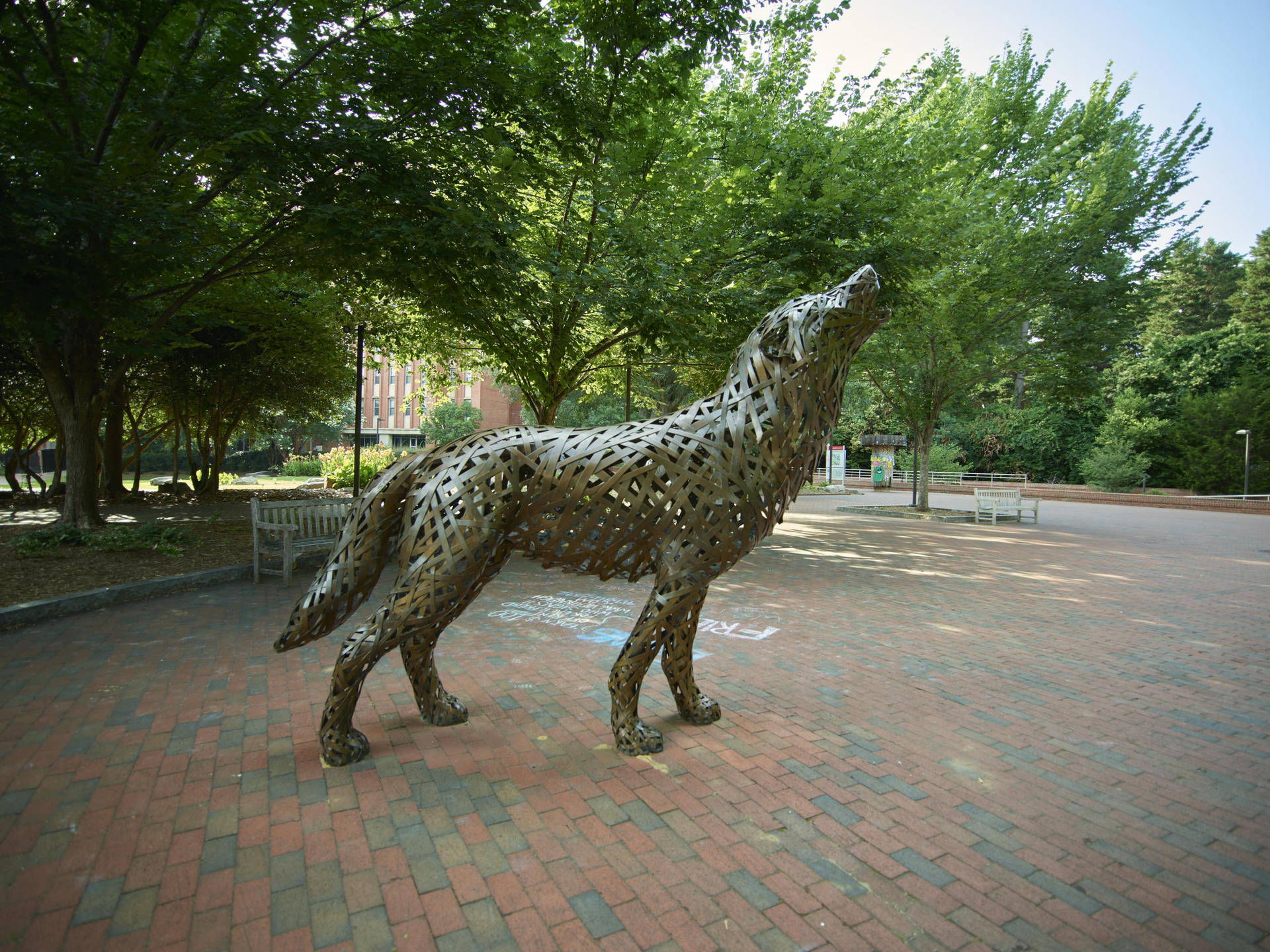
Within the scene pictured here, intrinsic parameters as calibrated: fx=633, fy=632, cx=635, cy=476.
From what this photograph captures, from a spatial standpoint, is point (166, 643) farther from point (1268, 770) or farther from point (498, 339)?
point (1268, 770)

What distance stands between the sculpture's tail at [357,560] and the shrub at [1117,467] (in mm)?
33212

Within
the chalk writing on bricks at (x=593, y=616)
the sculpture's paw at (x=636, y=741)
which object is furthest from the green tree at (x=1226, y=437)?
the sculpture's paw at (x=636, y=741)

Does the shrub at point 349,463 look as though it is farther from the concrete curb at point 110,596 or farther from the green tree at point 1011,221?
the green tree at point 1011,221

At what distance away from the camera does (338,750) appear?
3.19 m

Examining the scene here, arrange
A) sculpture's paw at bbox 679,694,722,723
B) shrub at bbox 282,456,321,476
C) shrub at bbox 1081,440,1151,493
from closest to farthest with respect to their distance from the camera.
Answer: sculpture's paw at bbox 679,694,722,723, shrub at bbox 1081,440,1151,493, shrub at bbox 282,456,321,476

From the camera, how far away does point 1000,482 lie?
3359 cm

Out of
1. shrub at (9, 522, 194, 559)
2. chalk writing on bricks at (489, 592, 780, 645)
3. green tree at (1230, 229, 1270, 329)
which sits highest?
green tree at (1230, 229, 1270, 329)

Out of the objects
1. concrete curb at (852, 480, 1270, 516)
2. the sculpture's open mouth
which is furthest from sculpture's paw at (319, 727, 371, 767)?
concrete curb at (852, 480, 1270, 516)

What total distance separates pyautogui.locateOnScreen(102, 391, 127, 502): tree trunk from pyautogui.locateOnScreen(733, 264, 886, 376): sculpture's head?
57.9 feet

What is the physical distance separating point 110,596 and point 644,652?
6270 millimetres

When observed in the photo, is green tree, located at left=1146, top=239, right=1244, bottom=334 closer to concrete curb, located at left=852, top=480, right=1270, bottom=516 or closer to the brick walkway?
concrete curb, located at left=852, top=480, right=1270, bottom=516

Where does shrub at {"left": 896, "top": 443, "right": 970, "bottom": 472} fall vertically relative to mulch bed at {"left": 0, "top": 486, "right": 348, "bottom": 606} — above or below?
above

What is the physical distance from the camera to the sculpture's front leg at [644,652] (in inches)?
127

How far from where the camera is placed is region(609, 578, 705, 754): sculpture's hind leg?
3.24m
